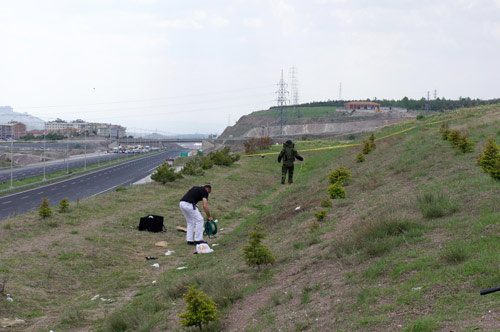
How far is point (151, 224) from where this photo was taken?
56.2 feet

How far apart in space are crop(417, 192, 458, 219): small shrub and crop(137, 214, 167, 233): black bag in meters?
9.78

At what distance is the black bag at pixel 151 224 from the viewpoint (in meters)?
17.1

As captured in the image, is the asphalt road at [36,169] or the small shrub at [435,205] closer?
the small shrub at [435,205]

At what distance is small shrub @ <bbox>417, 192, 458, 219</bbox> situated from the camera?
895 cm

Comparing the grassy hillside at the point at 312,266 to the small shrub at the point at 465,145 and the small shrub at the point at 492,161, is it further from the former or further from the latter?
the small shrub at the point at 465,145

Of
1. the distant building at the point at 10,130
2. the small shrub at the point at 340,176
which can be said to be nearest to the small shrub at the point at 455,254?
the small shrub at the point at 340,176

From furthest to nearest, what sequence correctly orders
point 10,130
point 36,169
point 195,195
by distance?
1. point 10,130
2. point 36,169
3. point 195,195

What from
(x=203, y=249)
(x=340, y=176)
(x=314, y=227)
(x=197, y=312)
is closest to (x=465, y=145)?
(x=340, y=176)

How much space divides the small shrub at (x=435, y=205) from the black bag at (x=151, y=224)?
9785 millimetres

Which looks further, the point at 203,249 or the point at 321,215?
the point at 203,249

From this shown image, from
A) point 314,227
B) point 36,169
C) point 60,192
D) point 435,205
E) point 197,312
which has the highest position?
point 435,205

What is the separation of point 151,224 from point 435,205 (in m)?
10.5

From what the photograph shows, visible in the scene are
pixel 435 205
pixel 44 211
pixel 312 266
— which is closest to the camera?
pixel 312 266

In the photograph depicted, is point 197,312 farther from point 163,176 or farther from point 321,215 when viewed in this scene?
point 163,176
